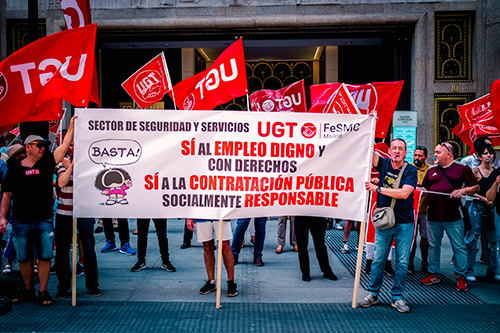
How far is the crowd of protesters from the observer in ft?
17.1

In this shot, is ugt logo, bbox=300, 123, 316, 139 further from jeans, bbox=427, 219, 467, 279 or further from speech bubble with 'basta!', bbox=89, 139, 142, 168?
jeans, bbox=427, 219, 467, 279

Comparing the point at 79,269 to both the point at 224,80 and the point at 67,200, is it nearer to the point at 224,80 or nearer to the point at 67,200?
the point at 67,200

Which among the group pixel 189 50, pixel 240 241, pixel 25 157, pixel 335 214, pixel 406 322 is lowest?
pixel 406 322

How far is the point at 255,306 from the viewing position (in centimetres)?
521

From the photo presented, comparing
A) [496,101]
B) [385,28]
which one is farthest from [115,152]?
[385,28]

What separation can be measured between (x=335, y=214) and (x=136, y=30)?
10822 mm

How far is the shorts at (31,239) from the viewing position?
5.26 meters

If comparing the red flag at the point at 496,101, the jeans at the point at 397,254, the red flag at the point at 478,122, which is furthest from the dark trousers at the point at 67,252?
the red flag at the point at 478,122

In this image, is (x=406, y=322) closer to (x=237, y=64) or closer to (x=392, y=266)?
(x=392, y=266)

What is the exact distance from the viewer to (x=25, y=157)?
5426 mm

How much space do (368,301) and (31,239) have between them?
4301 mm

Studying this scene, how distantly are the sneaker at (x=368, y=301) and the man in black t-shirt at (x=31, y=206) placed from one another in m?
3.87

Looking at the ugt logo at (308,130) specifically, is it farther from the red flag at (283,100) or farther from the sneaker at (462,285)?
the red flag at (283,100)

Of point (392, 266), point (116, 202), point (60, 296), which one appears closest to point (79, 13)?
point (116, 202)
